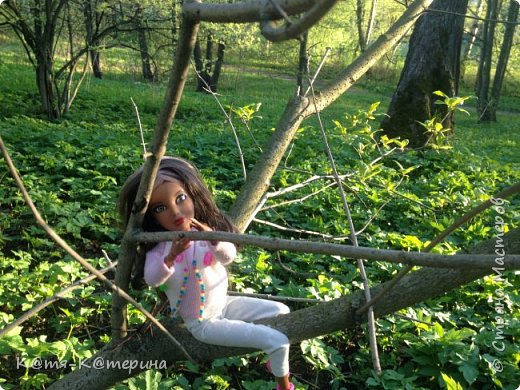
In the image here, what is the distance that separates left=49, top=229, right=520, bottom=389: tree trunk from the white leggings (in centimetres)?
3

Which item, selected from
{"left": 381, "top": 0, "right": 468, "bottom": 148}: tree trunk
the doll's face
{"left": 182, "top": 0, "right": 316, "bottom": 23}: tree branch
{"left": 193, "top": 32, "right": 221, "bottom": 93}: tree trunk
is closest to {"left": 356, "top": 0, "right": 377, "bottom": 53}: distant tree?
{"left": 381, "top": 0, "right": 468, "bottom": 148}: tree trunk

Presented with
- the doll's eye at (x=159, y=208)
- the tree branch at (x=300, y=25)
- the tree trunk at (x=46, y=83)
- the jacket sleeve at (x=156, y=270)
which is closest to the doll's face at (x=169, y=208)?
the doll's eye at (x=159, y=208)

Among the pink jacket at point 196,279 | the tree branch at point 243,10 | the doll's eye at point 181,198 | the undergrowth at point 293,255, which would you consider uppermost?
the tree branch at point 243,10

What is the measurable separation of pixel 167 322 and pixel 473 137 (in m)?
11.1

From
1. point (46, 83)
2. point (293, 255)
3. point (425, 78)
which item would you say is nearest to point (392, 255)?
point (293, 255)

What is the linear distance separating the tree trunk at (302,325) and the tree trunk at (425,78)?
6.36 m

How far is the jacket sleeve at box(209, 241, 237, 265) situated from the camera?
170cm

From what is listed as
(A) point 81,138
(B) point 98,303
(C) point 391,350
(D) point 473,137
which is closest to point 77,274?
(B) point 98,303

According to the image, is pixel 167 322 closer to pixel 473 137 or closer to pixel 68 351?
pixel 68 351

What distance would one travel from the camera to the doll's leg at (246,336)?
4.85 ft

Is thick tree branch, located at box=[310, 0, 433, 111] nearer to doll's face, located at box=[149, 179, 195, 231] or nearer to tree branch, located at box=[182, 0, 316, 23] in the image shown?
doll's face, located at box=[149, 179, 195, 231]

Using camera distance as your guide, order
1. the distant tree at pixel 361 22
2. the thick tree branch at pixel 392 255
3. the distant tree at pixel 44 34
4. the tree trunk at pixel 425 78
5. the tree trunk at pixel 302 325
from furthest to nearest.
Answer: the distant tree at pixel 44 34
the tree trunk at pixel 425 78
the distant tree at pixel 361 22
the tree trunk at pixel 302 325
the thick tree branch at pixel 392 255

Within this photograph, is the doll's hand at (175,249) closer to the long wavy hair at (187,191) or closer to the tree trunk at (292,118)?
the long wavy hair at (187,191)

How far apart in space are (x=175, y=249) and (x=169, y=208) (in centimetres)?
24
